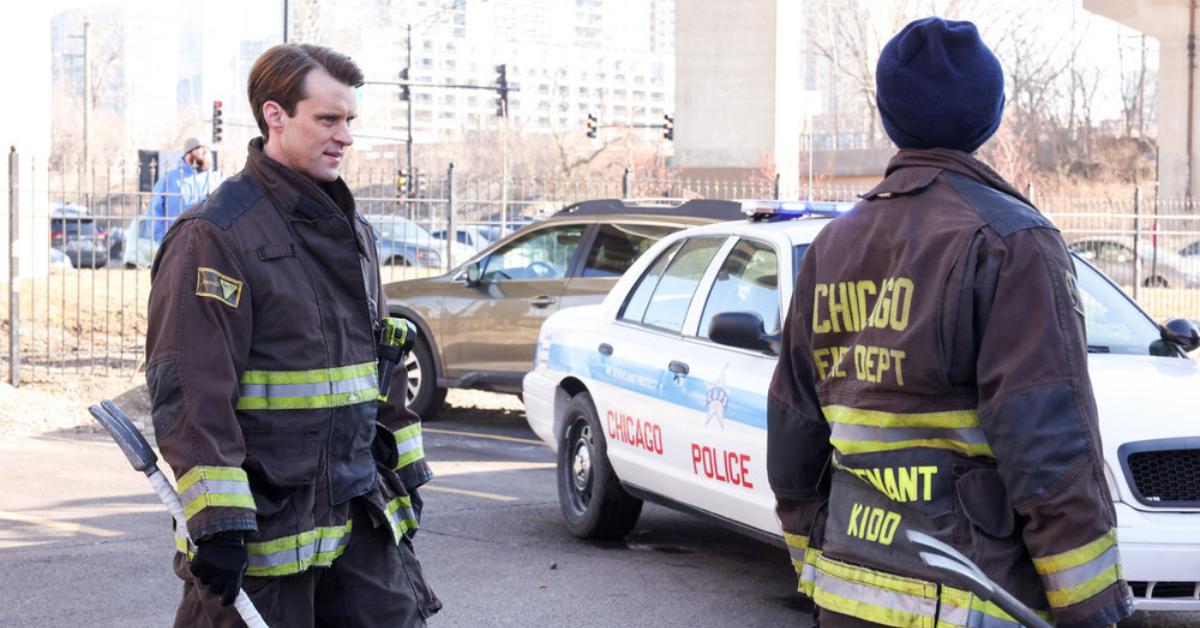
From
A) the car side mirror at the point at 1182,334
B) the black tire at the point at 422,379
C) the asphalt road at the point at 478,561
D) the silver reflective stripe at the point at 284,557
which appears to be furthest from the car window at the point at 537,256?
the silver reflective stripe at the point at 284,557

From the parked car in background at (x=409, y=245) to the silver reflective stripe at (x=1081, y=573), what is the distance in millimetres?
12625

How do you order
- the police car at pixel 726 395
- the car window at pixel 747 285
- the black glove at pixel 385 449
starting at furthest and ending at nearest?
the car window at pixel 747 285, the police car at pixel 726 395, the black glove at pixel 385 449

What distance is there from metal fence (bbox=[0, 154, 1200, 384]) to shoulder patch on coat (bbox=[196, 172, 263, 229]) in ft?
28.6

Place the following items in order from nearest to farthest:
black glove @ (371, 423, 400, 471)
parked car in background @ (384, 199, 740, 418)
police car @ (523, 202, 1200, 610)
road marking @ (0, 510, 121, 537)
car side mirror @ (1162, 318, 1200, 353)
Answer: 1. black glove @ (371, 423, 400, 471)
2. police car @ (523, 202, 1200, 610)
3. car side mirror @ (1162, 318, 1200, 353)
4. road marking @ (0, 510, 121, 537)
5. parked car in background @ (384, 199, 740, 418)

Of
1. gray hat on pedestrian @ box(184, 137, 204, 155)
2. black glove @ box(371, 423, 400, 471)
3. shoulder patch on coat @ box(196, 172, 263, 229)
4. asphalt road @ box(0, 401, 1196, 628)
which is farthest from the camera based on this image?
gray hat on pedestrian @ box(184, 137, 204, 155)

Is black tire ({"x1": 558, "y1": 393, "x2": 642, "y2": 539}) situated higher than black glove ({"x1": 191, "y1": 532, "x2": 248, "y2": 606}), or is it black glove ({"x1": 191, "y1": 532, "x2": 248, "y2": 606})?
black glove ({"x1": 191, "y1": 532, "x2": 248, "y2": 606})

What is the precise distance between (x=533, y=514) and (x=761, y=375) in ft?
8.52

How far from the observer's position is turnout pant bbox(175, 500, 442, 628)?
344 cm

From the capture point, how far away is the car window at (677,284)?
7.21 meters

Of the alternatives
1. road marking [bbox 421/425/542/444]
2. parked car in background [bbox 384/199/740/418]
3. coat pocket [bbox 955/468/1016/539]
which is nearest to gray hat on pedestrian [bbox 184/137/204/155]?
parked car in background [bbox 384/199/740/418]

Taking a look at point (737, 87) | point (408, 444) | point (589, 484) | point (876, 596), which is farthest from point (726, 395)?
point (737, 87)

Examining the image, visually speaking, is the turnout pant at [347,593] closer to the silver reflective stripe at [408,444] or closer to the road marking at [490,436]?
the silver reflective stripe at [408,444]

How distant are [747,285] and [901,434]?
4078 millimetres

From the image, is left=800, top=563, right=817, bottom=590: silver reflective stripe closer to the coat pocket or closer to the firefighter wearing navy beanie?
the firefighter wearing navy beanie
